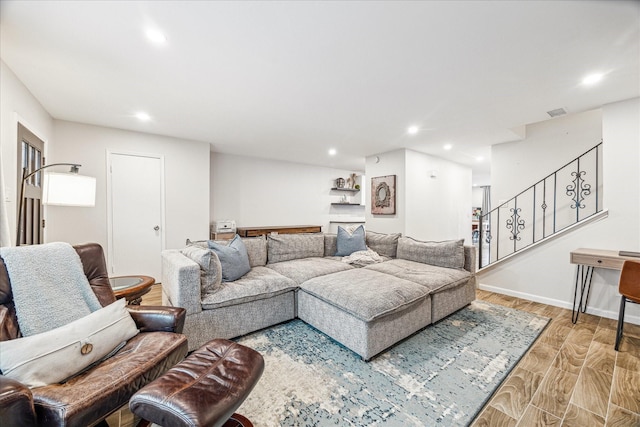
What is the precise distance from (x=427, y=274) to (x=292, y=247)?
178cm

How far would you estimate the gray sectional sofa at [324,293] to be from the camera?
2174mm

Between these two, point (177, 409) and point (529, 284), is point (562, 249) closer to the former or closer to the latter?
point (529, 284)

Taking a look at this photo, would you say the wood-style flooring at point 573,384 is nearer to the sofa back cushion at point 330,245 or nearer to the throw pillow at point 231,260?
the throw pillow at point 231,260

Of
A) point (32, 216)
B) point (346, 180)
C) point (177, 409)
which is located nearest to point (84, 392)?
point (177, 409)

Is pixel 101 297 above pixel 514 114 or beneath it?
beneath

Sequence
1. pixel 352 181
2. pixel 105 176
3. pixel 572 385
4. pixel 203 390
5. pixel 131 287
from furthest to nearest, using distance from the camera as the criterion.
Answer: pixel 352 181 → pixel 105 176 → pixel 131 287 → pixel 572 385 → pixel 203 390

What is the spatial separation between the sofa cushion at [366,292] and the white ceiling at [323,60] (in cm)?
190

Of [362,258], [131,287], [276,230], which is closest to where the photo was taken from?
[131,287]

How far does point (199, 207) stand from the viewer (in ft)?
14.8

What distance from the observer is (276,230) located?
5770 millimetres

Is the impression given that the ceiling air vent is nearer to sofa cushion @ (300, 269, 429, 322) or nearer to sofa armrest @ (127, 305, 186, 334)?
sofa cushion @ (300, 269, 429, 322)

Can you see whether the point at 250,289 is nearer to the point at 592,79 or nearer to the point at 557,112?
the point at 592,79

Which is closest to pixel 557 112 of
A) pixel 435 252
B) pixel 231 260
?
pixel 435 252

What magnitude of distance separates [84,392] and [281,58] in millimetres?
2281
